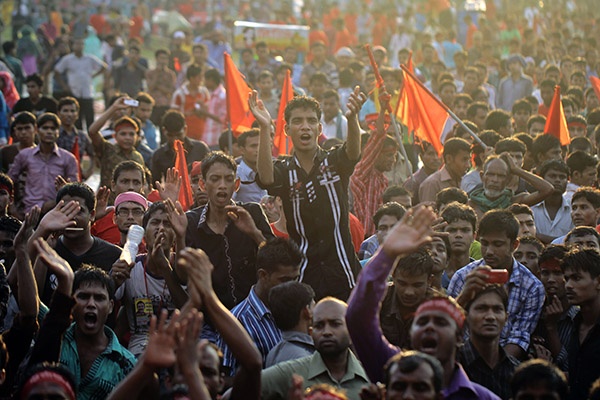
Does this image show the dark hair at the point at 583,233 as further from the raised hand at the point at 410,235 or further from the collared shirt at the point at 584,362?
the raised hand at the point at 410,235

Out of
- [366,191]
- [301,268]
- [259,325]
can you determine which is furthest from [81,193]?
[366,191]

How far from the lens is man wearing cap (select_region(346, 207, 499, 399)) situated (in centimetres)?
567

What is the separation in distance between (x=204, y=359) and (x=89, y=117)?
1411 cm

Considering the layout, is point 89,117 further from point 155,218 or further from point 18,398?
point 18,398

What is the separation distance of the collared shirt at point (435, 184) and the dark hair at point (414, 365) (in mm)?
5717

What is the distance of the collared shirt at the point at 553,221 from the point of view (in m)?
10.2


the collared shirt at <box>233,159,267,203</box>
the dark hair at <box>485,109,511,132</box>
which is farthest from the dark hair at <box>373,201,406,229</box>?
the dark hair at <box>485,109,511,132</box>

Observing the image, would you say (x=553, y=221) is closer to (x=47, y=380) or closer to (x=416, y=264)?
(x=416, y=264)

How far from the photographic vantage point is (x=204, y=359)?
5676mm

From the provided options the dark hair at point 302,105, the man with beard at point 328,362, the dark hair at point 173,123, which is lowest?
the dark hair at point 173,123

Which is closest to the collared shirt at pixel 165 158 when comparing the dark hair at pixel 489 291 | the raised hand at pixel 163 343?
the dark hair at pixel 489 291

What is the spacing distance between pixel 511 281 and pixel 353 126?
1411 mm

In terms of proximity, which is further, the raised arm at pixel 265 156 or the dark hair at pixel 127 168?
the dark hair at pixel 127 168

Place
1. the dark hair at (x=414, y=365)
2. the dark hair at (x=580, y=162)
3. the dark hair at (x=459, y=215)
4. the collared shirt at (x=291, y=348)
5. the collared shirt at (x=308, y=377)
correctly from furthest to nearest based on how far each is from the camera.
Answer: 1. the dark hair at (x=580, y=162)
2. the dark hair at (x=459, y=215)
3. the collared shirt at (x=291, y=348)
4. the collared shirt at (x=308, y=377)
5. the dark hair at (x=414, y=365)
